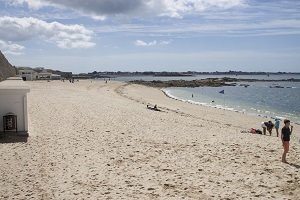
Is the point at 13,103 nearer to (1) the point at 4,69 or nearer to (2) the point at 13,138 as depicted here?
(2) the point at 13,138

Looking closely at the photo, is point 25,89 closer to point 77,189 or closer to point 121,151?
point 121,151

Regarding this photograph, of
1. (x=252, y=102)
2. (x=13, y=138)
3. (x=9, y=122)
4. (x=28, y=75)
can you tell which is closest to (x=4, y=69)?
(x=9, y=122)

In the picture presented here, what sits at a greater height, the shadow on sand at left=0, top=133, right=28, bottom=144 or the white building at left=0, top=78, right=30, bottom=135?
the white building at left=0, top=78, right=30, bottom=135

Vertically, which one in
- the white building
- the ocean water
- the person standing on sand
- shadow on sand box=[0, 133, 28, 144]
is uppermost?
the white building

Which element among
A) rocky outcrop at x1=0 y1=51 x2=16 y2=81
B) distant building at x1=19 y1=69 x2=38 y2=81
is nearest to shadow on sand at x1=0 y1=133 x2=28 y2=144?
rocky outcrop at x1=0 y1=51 x2=16 y2=81

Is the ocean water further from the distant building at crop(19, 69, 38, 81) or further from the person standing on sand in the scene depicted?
the distant building at crop(19, 69, 38, 81)

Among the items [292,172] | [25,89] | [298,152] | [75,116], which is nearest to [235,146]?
[298,152]

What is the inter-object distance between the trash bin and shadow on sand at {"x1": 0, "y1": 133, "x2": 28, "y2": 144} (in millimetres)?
309

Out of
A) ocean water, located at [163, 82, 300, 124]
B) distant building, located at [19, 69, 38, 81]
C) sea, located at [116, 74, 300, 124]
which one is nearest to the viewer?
sea, located at [116, 74, 300, 124]

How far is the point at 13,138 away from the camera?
1511cm

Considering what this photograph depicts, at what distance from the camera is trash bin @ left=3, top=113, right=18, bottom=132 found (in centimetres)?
1531

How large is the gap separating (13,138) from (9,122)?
760mm

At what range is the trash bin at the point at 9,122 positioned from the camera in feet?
50.2

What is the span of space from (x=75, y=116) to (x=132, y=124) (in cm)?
462
